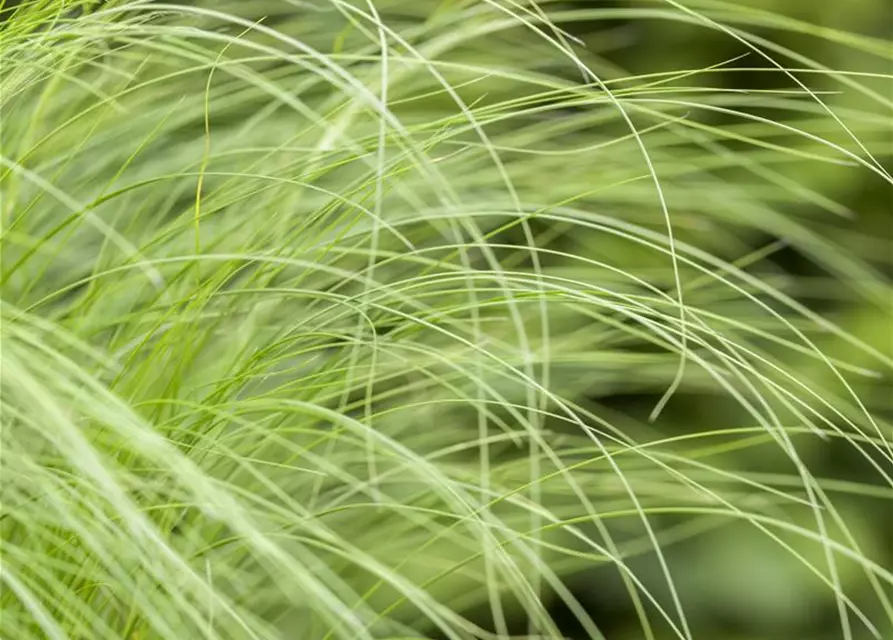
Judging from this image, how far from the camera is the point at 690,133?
136cm

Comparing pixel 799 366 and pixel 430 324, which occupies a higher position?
pixel 430 324

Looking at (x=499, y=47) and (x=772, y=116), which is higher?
(x=499, y=47)

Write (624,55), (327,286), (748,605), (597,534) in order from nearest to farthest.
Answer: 1. (327,286)
2. (748,605)
3. (597,534)
4. (624,55)

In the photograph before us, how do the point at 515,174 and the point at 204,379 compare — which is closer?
the point at 204,379

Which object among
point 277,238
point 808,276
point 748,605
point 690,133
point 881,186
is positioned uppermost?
point 277,238

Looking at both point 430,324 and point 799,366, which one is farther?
point 799,366

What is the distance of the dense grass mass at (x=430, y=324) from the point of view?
0.68m

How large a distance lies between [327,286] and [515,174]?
0.21 meters

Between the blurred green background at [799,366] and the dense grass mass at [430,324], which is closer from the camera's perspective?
the dense grass mass at [430,324]

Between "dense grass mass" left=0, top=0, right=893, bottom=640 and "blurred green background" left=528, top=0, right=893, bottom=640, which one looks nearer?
"dense grass mass" left=0, top=0, right=893, bottom=640

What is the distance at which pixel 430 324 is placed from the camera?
68 cm

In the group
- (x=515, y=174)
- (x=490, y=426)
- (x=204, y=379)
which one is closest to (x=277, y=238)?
(x=204, y=379)

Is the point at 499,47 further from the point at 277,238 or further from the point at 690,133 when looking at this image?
the point at 277,238

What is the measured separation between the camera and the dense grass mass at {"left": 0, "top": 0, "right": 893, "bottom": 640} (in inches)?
26.8
